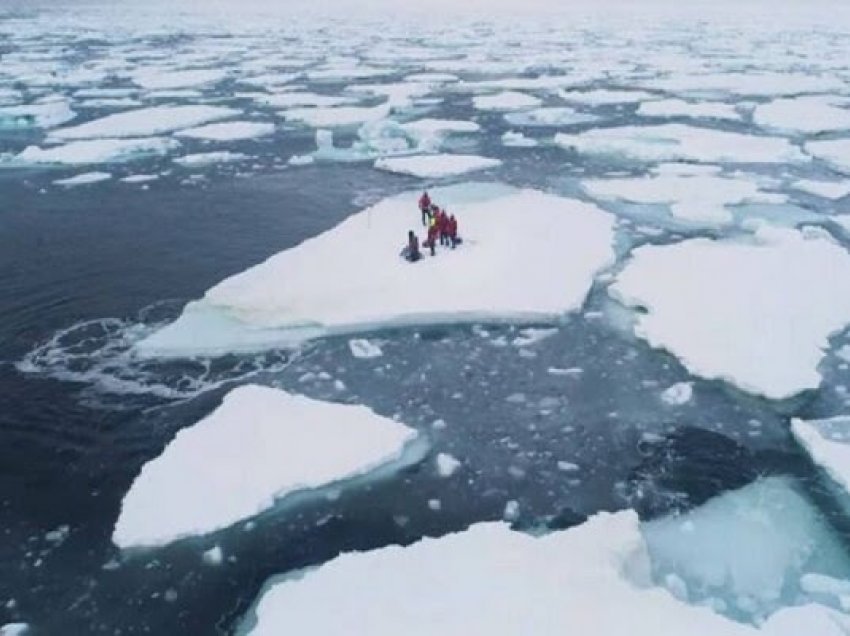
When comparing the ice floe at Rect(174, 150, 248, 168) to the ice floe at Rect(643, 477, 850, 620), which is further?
the ice floe at Rect(174, 150, 248, 168)

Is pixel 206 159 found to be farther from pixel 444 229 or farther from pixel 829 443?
pixel 829 443

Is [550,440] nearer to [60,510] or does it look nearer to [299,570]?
[299,570]

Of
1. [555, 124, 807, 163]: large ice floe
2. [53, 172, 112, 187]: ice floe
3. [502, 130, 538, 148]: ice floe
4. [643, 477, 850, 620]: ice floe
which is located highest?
[643, 477, 850, 620]: ice floe

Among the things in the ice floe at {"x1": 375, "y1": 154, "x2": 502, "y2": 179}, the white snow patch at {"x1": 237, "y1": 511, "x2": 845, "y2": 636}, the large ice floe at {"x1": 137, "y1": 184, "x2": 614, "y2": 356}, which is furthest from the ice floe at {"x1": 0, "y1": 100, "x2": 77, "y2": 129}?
the white snow patch at {"x1": 237, "y1": 511, "x2": 845, "y2": 636}

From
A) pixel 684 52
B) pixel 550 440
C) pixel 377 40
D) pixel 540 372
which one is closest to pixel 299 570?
pixel 550 440

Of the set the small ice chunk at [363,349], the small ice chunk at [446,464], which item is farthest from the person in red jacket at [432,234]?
the small ice chunk at [446,464]

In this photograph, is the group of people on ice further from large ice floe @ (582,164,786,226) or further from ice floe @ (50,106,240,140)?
ice floe @ (50,106,240,140)
